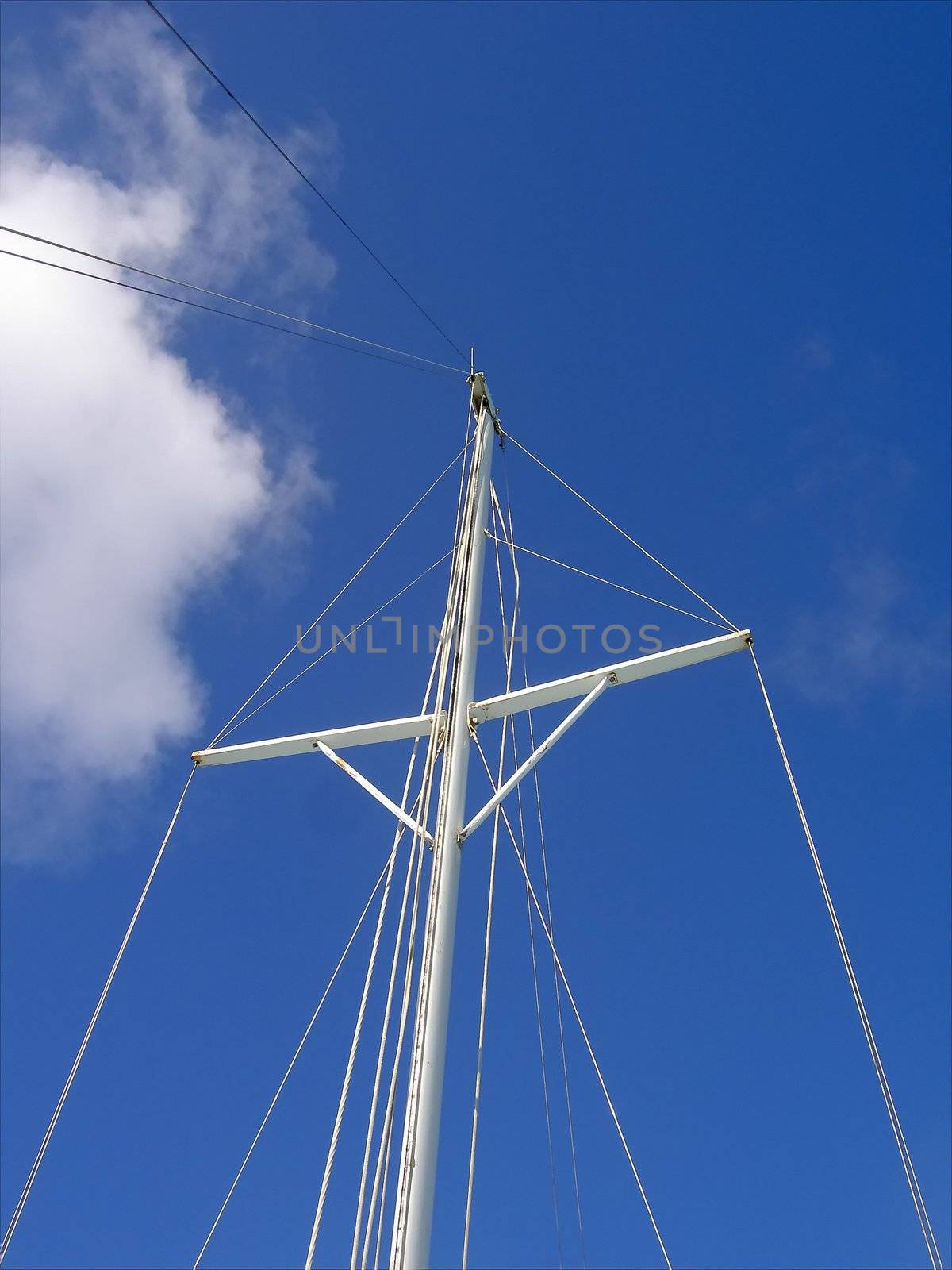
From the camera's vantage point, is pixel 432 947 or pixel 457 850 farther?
pixel 457 850

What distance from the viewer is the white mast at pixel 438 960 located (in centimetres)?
494

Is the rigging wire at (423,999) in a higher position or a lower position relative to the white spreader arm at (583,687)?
lower

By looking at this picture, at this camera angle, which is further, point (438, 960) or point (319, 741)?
point (319, 741)

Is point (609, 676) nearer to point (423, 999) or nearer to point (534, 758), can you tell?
point (534, 758)

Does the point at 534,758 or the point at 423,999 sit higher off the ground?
Answer: the point at 534,758

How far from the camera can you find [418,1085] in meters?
5.36

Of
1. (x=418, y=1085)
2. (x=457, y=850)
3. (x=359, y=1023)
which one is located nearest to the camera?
(x=418, y=1085)

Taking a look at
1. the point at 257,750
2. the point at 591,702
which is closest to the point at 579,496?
the point at 591,702

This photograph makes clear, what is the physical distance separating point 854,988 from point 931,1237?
162cm

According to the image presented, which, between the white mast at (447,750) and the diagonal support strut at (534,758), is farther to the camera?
the diagonal support strut at (534,758)

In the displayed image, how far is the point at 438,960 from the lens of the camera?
19.1 ft

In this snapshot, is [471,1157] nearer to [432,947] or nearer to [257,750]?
[432,947]

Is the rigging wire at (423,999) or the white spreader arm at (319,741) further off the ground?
the white spreader arm at (319,741)

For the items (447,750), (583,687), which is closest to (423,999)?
(447,750)
